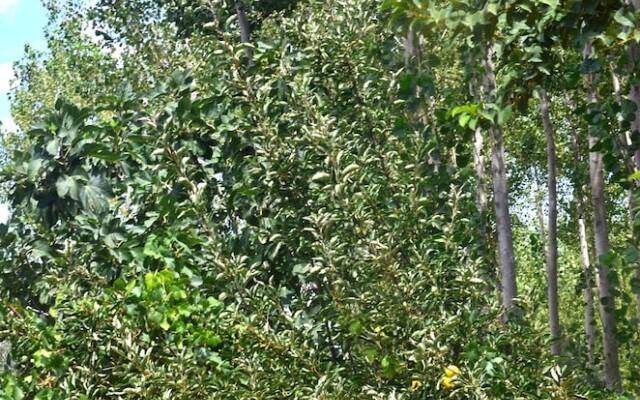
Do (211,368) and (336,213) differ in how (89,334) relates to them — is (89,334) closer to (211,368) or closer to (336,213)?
(211,368)

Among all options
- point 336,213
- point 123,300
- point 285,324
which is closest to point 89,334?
point 123,300

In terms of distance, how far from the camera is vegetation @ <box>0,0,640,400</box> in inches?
159

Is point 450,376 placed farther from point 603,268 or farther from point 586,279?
point 586,279

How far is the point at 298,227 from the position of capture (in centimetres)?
→ 452

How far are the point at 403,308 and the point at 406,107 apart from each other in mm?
1215

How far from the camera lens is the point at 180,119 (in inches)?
199

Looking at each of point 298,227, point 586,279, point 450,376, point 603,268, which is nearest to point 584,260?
point 586,279

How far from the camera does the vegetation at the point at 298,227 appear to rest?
405 cm

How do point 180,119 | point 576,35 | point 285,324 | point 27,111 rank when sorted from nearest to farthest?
point 285,324 → point 576,35 → point 180,119 → point 27,111

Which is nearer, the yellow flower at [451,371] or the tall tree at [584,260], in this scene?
the yellow flower at [451,371]

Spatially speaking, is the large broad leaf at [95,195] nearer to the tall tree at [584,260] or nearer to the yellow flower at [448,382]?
the yellow flower at [448,382]

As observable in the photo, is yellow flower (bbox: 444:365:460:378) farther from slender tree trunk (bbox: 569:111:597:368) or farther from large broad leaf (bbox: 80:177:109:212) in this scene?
slender tree trunk (bbox: 569:111:597:368)

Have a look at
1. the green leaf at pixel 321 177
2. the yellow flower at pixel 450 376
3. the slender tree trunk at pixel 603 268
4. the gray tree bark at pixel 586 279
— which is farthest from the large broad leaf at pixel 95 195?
the gray tree bark at pixel 586 279

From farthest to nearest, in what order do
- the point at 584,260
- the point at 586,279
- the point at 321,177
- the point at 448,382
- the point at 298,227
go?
the point at 584,260, the point at 586,279, the point at 298,227, the point at 321,177, the point at 448,382
